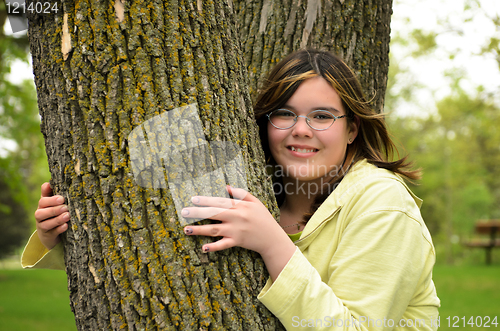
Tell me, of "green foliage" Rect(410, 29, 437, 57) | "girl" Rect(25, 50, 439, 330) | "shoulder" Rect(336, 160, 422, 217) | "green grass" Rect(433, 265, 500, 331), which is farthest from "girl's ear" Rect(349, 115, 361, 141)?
"green foliage" Rect(410, 29, 437, 57)

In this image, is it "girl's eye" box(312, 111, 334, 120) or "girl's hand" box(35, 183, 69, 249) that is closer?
"girl's hand" box(35, 183, 69, 249)

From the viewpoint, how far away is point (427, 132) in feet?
76.4

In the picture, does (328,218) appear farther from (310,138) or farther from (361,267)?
(310,138)

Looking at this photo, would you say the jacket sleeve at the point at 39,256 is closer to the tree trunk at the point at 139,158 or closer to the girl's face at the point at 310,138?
the tree trunk at the point at 139,158

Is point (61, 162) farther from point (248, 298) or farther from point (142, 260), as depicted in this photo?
point (248, 298)

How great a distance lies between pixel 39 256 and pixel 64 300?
10.4 meters

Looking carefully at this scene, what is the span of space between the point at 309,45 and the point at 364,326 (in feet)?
5.33

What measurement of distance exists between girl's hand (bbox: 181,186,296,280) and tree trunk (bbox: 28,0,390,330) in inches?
1.8

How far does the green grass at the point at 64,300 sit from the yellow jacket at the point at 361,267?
699cm

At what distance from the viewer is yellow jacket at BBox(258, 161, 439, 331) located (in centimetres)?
133

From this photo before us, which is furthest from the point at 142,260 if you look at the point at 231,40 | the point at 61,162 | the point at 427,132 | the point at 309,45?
the point at 427,132

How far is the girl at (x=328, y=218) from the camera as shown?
133cm

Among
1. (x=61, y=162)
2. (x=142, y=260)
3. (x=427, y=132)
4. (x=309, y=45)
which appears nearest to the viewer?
(x=142, y=260)

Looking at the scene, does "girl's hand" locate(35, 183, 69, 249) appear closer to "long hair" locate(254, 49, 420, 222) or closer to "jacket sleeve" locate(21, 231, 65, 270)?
"jacket sleeve" locate(21, 231, 65, 270)
